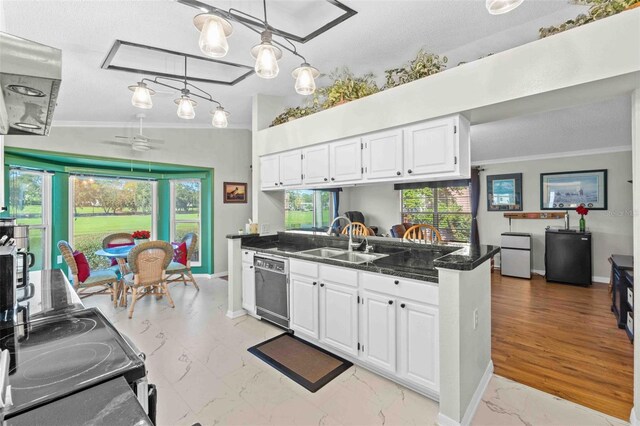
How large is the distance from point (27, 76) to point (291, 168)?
2.76m

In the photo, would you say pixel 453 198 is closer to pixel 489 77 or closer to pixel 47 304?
pixel 489 77

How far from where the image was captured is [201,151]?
548 cm

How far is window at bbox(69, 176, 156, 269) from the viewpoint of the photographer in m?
4.90

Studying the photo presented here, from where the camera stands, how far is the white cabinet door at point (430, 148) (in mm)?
2244

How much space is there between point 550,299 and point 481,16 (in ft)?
13.6

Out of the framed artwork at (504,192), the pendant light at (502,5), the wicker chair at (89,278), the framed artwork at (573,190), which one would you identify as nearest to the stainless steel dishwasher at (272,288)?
the wicker chair at (89,278)

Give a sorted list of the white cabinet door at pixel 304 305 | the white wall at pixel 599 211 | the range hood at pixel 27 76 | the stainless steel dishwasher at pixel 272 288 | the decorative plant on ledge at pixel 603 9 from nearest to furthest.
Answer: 1. the range hood at pixel 27 76
2. the decorative plant on ledge at pixel 603 9
3. the white cabinet door at pixel 304 305
4. the stainless steel dishwasher at pixel 272 288
5. the white wall at pixel 599 211

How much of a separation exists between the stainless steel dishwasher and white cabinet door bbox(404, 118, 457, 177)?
1612mm

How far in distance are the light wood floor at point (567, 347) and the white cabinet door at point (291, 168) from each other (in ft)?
9.00

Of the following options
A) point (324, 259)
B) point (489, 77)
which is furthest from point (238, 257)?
point (489, 77)

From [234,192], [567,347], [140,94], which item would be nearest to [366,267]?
[567,347]

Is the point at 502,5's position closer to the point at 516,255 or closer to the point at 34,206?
the point at 516,255

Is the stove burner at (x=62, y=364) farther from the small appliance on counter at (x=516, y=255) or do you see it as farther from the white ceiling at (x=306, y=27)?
the small appliance on counter at (x=516, y=255)

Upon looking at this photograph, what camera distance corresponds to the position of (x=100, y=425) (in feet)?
2.12
